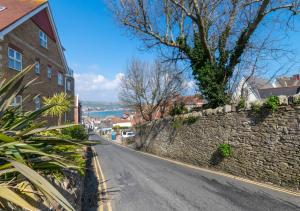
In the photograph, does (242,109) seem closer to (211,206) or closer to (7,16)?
(211,206)

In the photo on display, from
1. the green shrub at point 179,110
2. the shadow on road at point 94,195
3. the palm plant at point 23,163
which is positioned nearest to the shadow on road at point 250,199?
the shadow on road at point 94,195

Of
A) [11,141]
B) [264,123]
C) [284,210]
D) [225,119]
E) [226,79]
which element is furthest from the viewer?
[226,79]

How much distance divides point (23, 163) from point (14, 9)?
20165 millimetres

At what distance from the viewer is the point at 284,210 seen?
6.73 metres

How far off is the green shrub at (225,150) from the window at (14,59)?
13146 mm

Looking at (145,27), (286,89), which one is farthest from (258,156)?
(286,89)

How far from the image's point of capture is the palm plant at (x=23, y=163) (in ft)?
7.50

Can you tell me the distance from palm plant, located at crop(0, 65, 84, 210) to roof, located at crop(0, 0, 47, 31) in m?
13.9

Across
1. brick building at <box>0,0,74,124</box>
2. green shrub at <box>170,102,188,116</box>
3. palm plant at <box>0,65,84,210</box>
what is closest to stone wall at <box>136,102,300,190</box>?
green shrub at <box>170,102,188,116</box>

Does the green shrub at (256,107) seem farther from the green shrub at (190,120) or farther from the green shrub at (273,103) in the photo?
the green shrub at (190,120)

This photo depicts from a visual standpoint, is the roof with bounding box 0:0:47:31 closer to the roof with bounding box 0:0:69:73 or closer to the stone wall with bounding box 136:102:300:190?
the roof with bounding box 0:0:69:73

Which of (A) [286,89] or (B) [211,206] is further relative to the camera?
(A) [286,89]

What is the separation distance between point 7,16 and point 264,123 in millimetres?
16766

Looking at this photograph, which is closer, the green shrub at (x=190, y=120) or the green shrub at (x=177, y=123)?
the green shrub at (x=190, y=120)
